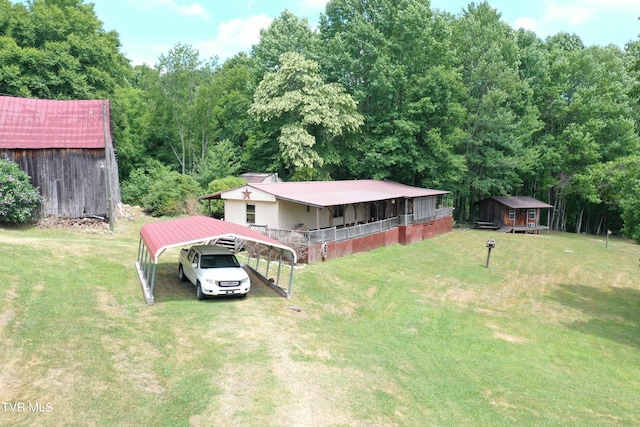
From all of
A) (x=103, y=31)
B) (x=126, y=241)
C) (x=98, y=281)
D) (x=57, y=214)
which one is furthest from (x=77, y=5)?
(x=98, y=281)

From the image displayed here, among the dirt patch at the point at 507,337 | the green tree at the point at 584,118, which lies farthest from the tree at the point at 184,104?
the green tree at the point at 584,118

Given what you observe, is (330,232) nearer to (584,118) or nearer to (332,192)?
(332,192)

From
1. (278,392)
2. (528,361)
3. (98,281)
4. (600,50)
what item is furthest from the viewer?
(600,50)

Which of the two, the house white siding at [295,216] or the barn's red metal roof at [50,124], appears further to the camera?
the house white siding at [295,216]

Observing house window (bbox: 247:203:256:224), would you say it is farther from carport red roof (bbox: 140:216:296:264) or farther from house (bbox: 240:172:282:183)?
house (bbox: 240:172:282:183)

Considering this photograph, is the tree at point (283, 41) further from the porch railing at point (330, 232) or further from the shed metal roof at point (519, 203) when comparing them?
the shed metal roof at point (519, 203)

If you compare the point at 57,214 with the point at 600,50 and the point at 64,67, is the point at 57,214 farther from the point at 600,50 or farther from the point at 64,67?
the point at 600,50
